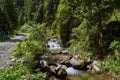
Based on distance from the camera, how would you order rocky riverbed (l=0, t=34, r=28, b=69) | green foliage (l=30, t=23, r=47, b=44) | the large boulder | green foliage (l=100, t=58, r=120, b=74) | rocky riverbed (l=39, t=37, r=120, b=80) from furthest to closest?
green foliage (l=30, t=23, r=47, b=44) < the large boulder < green foliage (l=100, t=58, r=120, b=74) < rocky riverbed (l=39, t=37, r=120, b=80) < rocky riverbed (l=0, t=34, r=28, b=69)

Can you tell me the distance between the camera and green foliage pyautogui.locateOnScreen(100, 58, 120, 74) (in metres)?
24.5

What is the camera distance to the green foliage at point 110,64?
24.5m

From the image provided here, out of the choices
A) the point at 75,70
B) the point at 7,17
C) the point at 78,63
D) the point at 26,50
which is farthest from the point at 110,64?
the point at 7,17

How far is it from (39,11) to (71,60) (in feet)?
206

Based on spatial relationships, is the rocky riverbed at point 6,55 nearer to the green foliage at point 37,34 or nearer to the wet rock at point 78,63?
the green foliage at point 37,34

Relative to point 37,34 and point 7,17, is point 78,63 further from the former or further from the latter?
point 7,17

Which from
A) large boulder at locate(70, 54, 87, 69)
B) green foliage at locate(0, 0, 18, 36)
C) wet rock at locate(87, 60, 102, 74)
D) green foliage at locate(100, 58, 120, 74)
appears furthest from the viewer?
green foliage at locate(0, 0, 18, 36)

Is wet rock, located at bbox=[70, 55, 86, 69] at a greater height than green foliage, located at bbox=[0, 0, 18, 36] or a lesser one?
greater

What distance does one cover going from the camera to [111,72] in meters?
24.0

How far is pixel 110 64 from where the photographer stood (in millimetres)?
26078

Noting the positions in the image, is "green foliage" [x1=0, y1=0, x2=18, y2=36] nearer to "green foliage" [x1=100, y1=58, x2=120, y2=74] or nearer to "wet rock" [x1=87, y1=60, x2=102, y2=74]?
"wet rock" [x1=87, y1=60, x2=102, y2=74]

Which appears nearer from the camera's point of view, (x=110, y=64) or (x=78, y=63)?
(x=110, y=64)

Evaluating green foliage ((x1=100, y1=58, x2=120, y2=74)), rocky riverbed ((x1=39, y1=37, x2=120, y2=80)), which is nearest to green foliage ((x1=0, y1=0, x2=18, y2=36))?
rocky riverbed ((x1=39, y1=37, x2=120, y2=80))

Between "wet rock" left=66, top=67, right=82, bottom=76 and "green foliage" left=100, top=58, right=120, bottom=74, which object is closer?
"wet rock" left=66, top=67, right=82, bottom=76
